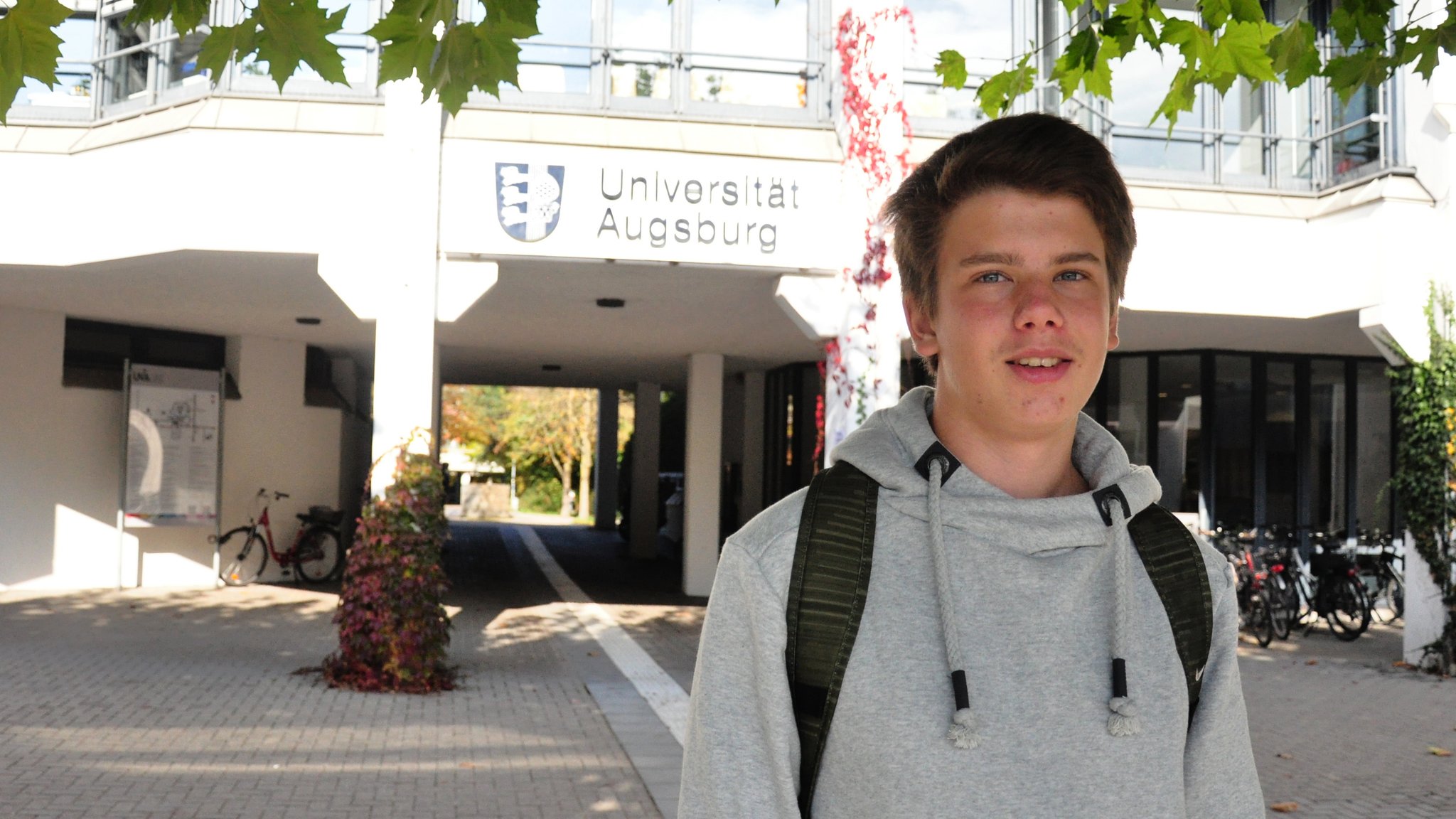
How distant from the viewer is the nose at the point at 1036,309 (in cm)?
158

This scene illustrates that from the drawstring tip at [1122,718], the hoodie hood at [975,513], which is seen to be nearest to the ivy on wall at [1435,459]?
the hoodie hood at [975,513]

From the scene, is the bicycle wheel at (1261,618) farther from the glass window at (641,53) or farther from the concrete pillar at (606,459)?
the concrete pillar at (606,459)

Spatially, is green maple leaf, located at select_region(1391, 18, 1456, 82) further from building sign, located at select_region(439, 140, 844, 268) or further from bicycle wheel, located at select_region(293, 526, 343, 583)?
bicycle wheel, located at select_region(293, 526, 343, 583)

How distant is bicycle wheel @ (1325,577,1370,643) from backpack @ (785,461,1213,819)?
1268 centimetres

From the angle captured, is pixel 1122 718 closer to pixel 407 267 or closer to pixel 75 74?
pixel 407 267

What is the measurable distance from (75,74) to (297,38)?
373 inches

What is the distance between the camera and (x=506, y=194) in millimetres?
9758

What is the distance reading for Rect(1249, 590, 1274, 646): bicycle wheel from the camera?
12.4 metres

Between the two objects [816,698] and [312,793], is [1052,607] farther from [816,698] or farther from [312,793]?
[312,793]

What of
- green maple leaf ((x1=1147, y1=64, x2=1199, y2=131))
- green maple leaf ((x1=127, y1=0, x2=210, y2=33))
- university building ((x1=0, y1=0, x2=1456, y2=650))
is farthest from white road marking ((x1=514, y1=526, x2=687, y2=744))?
green maple leaf ((x1=127, y1=0, x2=210, y2=33))

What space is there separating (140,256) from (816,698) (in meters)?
10.1

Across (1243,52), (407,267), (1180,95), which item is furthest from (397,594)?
(1243,52)

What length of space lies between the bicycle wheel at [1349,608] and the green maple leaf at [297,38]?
11910 mm

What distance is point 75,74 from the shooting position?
11695mm
